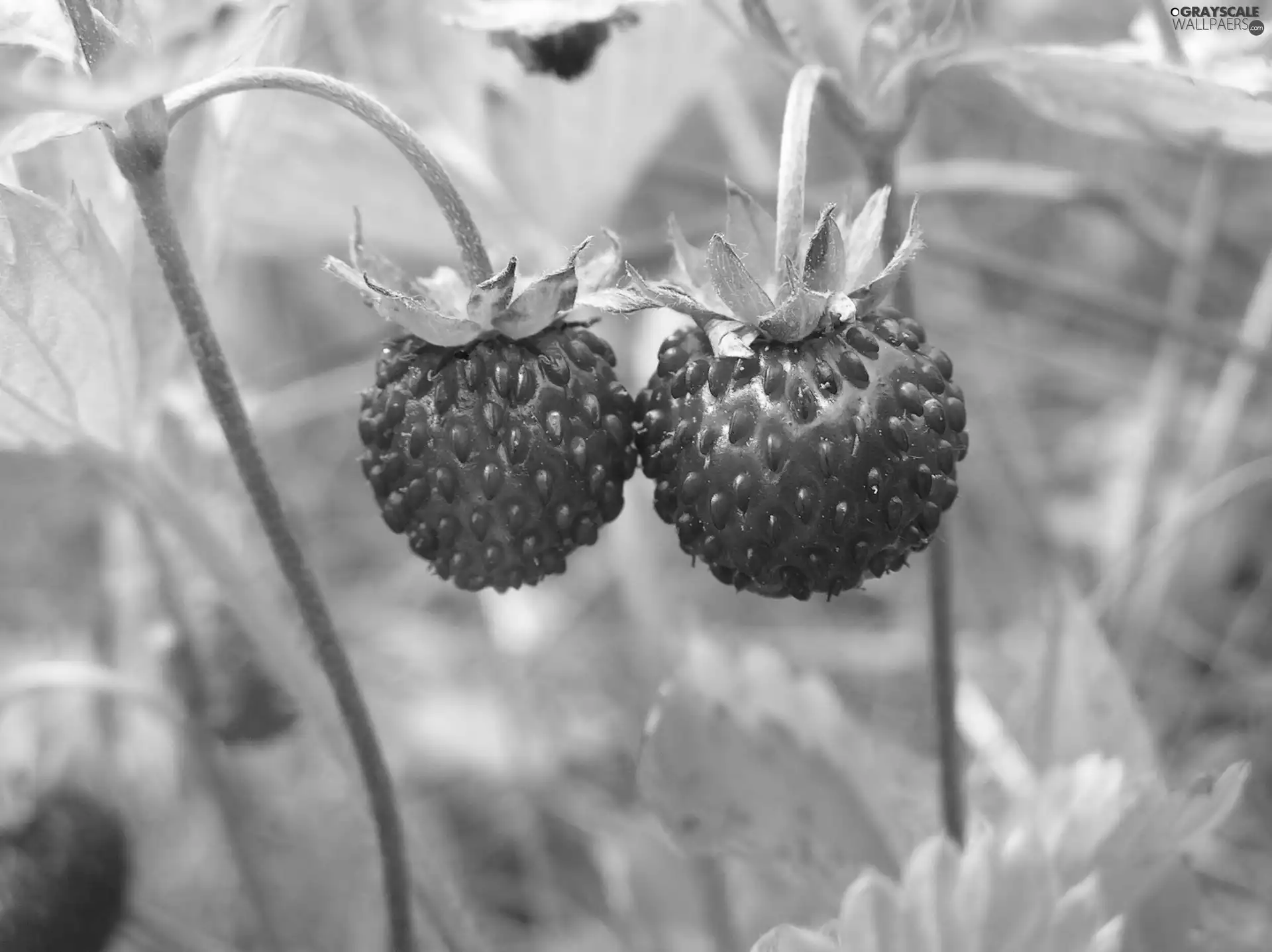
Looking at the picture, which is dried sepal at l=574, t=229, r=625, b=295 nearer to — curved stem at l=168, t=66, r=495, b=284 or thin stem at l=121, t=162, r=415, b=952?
curved stem at l=168, t=66, r=495, b=284

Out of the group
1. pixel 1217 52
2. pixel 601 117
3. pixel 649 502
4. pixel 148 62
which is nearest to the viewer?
pixel 148 62

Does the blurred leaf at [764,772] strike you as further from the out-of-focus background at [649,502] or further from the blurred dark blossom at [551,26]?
the blurred dark blossom at [551,26]

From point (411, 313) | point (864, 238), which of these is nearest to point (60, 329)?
point (411, 313)

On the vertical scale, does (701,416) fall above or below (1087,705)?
above

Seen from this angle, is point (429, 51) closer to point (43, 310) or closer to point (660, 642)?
point (660, 642)

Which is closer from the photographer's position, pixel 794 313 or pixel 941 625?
pixel 794 313

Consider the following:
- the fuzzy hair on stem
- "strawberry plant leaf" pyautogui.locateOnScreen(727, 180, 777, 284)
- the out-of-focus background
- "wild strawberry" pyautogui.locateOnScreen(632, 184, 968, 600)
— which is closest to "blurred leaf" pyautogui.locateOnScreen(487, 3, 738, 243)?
the out-of-focus background

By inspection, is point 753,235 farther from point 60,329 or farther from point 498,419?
point 60,329

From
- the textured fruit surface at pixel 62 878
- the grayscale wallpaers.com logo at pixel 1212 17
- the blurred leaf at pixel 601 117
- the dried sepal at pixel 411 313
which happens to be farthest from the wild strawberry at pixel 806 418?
the textured fruit surface at pixel 62 878
